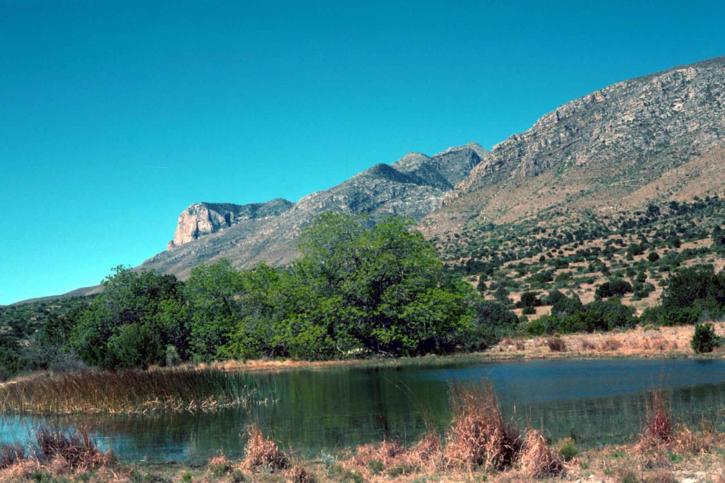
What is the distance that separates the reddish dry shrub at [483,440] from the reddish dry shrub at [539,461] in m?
0.42

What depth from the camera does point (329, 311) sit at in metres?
44.1

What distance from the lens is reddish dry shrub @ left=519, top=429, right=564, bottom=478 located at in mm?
11828

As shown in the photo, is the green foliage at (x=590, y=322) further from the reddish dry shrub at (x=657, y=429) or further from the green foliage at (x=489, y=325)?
the reddish dry shrub at (x=657, y=429)

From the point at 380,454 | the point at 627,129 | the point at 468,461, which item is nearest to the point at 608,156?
the point at 627,129

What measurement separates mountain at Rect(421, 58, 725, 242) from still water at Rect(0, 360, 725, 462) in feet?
217

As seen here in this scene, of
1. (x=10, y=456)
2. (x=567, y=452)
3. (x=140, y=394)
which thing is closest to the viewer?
(x=567, y=452)

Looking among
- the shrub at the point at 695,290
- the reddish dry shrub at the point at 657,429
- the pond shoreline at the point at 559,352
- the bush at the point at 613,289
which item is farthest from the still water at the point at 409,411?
the bush at the point at 613,289

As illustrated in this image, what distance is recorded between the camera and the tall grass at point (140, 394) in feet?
85.4

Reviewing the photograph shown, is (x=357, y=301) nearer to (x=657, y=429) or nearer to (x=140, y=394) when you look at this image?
(x=140, y=394)

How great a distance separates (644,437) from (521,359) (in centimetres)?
2344

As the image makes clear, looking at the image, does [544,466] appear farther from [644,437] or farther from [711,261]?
[711,261]

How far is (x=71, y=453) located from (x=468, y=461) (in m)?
8.00

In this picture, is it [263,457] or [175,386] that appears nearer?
[263,457]

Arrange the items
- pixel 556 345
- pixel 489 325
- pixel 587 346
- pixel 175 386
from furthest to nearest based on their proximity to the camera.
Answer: pixel 489 325 → pixel 556 345 → pixel 587 346 → pixel 175 386
